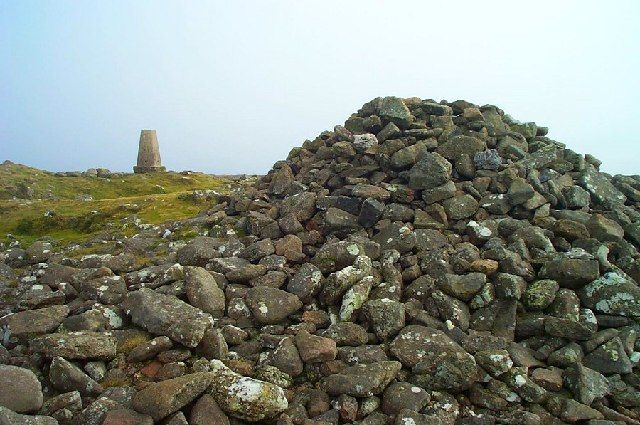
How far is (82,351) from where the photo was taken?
767 centimetres

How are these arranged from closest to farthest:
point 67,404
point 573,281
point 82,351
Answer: point 67,404 < point 82,351 < point 573,281

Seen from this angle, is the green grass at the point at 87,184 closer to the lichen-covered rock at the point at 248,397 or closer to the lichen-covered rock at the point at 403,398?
the lichen-covered rock at the point at 248,397

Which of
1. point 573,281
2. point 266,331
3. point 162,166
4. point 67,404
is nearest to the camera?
point 67,404

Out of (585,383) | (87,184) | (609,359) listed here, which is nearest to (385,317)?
(585,383)

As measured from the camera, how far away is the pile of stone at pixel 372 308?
7.19 m

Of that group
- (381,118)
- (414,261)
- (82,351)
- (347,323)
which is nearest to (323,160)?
(381,118)

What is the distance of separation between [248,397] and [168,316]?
2.51 meters

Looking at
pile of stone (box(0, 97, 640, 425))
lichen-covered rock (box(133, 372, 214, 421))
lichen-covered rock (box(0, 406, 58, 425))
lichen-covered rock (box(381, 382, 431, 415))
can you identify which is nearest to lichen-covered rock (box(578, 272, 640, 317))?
pile of stone (box(0, 97, 640, 425))

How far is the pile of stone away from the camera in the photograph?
7.19 metres

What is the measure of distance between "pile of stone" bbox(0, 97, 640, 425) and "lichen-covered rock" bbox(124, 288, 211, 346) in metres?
0.03

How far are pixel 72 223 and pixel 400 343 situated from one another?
18.9 metres

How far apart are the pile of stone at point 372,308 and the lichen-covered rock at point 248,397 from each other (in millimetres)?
25

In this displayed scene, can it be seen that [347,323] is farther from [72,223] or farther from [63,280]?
[72,223]

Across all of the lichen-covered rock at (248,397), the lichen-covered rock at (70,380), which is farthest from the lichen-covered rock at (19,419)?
the lichen-covered rock at (248,397)
